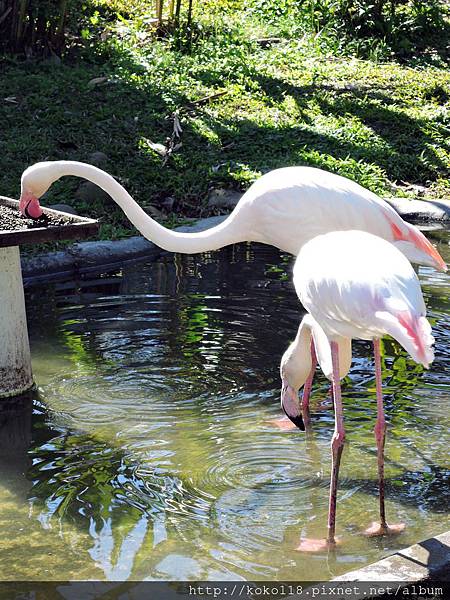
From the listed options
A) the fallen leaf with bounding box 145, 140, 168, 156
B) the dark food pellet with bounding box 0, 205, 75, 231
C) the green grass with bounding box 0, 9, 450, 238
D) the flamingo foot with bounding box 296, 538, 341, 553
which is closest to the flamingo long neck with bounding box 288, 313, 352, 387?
the flamingo foot with bounding box 296, 538, 341, 553

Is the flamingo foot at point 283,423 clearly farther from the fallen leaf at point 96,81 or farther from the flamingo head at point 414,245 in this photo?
the fallen leaf at point 96,81

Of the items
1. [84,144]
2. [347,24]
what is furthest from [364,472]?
[347,24]

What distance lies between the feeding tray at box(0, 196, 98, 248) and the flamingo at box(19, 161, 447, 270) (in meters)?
0.09

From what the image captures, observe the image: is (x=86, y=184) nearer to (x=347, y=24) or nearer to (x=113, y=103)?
A: (x=113, y=103)

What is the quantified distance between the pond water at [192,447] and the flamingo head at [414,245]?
75 cm

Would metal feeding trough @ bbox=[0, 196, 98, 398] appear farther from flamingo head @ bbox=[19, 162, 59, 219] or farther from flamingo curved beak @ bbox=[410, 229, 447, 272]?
flamingo curved beak @ bbox=[410, 229, 447, 272]

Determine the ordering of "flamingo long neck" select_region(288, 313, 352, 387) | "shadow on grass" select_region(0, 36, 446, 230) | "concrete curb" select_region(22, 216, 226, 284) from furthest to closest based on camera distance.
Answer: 1. "shadow on grass" select_region(0, 36, 446, 230)
2. "concrete curb" select_region(22, 216, 226, 284)
3. "flamingo long neck" select_region(288, 313, 352, 387)

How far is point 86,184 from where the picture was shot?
27.7ft

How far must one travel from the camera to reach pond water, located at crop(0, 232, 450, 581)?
3701mm

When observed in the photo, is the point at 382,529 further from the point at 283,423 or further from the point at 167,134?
the point at 167,134

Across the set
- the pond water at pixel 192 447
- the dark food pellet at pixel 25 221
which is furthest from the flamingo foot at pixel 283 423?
the dark food pellet at pixel 25 221

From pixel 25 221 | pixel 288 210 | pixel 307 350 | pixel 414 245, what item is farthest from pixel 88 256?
pixel 414 245

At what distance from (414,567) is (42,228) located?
241 centimetres

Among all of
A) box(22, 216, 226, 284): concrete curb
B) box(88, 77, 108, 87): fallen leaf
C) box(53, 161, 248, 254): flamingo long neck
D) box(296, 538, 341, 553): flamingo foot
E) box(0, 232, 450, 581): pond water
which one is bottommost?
box(296, 538, 341, 553): flamingo foot
